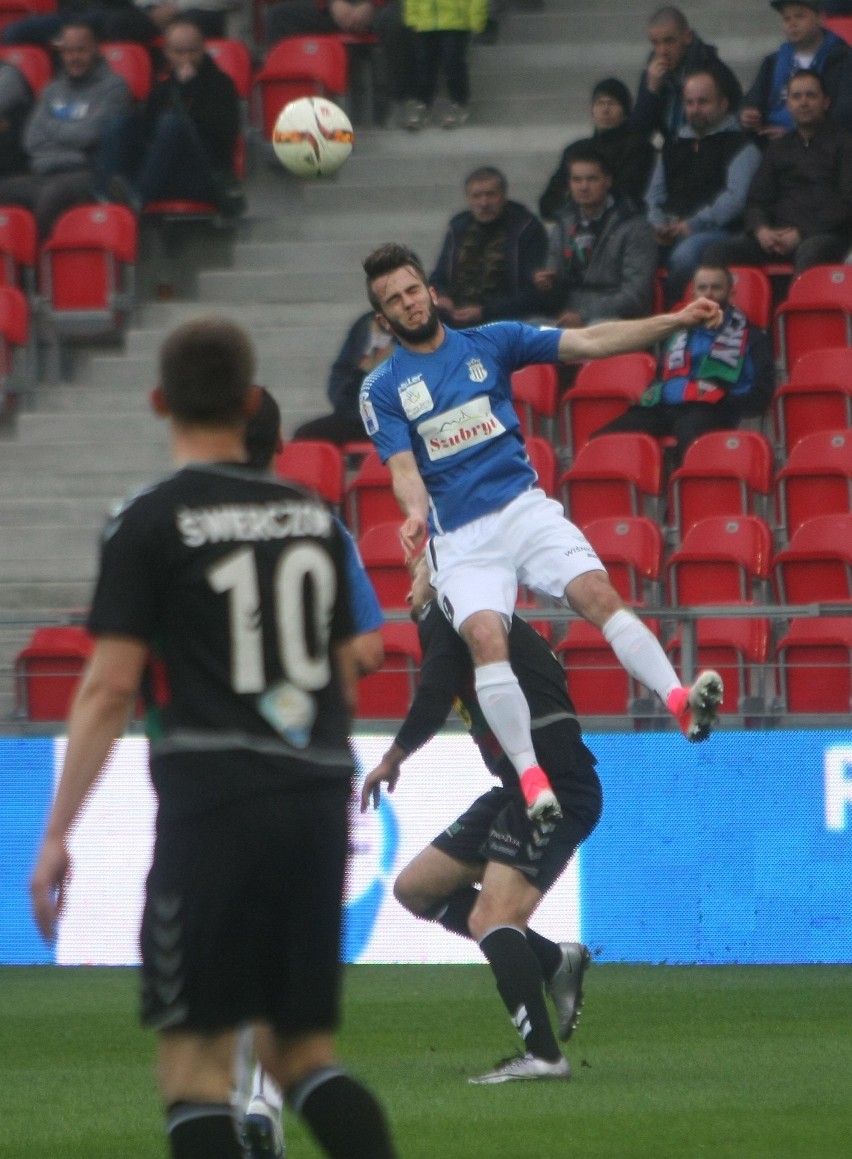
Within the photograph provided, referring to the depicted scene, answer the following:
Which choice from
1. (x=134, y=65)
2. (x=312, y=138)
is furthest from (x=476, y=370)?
(x=134, y=65)

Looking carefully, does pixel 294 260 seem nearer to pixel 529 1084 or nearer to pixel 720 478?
pixel 720 478

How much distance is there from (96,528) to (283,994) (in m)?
9.73

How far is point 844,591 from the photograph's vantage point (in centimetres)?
1028

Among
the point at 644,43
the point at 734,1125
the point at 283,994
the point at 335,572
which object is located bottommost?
the point at 734,1125

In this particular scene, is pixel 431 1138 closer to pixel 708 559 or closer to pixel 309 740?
pixel 309 740

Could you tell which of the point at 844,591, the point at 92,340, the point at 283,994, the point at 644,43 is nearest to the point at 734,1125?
the point at 283,994

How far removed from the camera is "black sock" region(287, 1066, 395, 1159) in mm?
3752

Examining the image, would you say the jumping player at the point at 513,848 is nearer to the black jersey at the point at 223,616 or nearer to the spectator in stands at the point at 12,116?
the black jersey at the point at 223,616

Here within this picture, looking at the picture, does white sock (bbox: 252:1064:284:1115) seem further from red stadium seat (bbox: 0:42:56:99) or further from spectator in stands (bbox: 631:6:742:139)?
red stadium seat (bbox: 0:42:56:99)

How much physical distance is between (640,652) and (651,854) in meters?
2.77

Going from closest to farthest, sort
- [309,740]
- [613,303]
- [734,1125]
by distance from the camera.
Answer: [309,740] → [734,1125] → [613,303]

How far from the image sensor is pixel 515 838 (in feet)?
21.4

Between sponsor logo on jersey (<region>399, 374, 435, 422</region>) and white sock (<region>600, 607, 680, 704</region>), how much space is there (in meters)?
0.95

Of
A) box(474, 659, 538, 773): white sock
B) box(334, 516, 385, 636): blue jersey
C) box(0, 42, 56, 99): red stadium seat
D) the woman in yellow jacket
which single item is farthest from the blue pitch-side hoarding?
box(0, 42, 56, 99): red stadium seat
